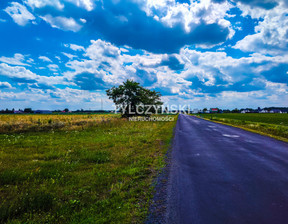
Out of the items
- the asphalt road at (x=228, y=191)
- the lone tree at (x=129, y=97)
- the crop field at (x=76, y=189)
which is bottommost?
the crop field at (x=76, y=189)

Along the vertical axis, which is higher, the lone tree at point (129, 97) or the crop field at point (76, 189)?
the lone tree at point (129, 97)

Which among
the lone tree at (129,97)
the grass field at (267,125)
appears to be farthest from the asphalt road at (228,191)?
the lone tree at (129,97)

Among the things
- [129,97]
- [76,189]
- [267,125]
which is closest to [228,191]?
[76,189]

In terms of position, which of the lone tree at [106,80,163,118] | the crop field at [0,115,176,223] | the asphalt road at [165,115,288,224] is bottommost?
Answer: the crop field at [0,115,176,223]

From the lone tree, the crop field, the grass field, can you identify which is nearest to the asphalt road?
the crop field

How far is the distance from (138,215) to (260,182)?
4.45 metres

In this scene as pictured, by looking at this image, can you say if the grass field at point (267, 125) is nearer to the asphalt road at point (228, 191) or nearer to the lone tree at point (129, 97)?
the asphalt road at point (228, 191)

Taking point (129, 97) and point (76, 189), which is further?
point (129, 97)

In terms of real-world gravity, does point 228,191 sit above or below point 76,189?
above

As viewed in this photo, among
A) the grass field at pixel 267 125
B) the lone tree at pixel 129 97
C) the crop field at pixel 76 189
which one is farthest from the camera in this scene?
the lone tree at pixel 129 97

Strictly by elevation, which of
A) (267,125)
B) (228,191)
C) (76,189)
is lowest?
(76,189)

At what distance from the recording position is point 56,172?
6.14m

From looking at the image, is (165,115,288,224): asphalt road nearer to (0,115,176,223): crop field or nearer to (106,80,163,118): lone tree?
(0,115,176,223): crop field

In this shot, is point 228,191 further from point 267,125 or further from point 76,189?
point 267,125
